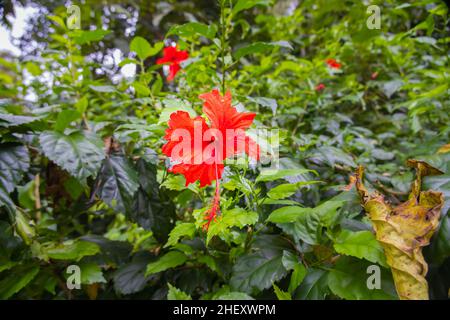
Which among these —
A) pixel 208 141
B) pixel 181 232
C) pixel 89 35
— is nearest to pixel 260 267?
pixel 181 232

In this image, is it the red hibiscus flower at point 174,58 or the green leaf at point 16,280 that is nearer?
the green leaf at point 16,280

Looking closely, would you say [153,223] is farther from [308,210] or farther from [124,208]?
[308,210]

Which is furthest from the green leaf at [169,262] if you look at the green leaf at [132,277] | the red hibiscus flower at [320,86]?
the red hibiscus flower at [320,86]

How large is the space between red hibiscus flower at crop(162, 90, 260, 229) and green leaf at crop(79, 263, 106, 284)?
0.43 meters

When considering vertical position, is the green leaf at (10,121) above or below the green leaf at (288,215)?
above

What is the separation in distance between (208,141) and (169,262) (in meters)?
0.34

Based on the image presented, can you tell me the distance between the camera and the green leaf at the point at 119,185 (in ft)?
2.74

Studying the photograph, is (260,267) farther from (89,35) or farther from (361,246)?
(89,35)

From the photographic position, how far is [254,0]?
34.0 inches

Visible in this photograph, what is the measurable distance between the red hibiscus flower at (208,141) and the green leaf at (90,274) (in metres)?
0.43

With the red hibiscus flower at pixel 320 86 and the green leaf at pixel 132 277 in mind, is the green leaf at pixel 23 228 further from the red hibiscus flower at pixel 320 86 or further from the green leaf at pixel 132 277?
the red hibiscus flower at pixel 320 86

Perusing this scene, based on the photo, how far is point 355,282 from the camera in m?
0.59

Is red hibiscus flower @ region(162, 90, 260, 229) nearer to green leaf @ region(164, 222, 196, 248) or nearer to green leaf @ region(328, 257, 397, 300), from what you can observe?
green leaf @ region(164, 222, 196, 248)
